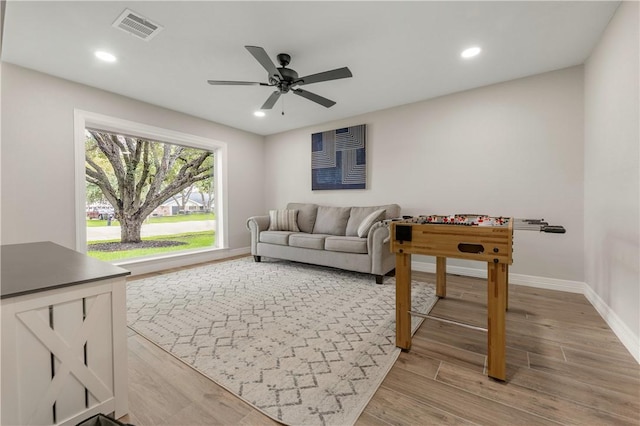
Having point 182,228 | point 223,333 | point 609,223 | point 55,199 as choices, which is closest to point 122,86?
point 55,199

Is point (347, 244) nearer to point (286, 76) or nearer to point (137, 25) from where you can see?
point (286, 76)

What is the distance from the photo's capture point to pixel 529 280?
123 inches

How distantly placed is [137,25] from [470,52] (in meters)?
3.05

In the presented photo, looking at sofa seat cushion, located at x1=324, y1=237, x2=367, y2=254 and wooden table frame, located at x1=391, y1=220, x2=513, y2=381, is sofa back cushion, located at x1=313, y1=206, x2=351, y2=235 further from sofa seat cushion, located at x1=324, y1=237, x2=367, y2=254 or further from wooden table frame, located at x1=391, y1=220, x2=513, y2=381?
wooden table frame, located at x1=391, y1=220, x2=513, y2=381

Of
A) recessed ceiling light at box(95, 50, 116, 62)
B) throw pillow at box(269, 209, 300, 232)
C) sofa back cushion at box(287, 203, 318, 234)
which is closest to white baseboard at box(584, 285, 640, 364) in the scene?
sofa back cushion at box(287, 203, 318, 234)

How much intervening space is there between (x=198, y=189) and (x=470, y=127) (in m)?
4.63

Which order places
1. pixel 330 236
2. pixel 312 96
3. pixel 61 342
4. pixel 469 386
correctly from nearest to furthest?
pixel 61 342 < pixel 469 386 < pixel 312 96 < pixel 330 236

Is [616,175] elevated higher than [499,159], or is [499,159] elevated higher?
[499,159]

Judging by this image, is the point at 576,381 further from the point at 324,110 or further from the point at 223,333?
the point at 324,110

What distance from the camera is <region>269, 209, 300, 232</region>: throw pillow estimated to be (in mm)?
4605

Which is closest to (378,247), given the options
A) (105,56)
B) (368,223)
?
(368,223)

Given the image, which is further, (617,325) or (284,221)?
(284,221)

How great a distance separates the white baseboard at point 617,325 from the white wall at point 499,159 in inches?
20.0

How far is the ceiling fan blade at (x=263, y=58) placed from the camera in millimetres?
2057
